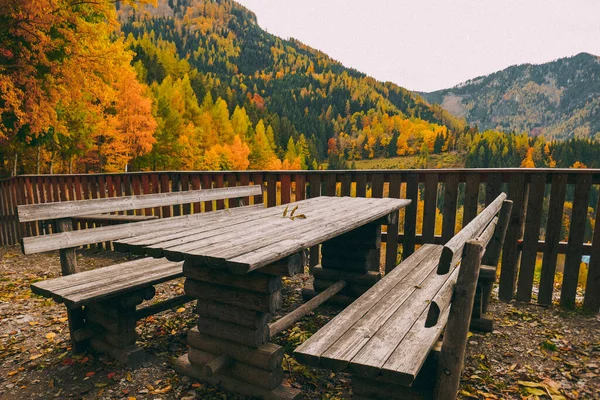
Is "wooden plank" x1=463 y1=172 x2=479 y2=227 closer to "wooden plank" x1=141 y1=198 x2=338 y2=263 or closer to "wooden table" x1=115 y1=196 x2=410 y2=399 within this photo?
"wooden table" x1=115 y1=196 x2=410 y2=399

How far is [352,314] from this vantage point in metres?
2.46

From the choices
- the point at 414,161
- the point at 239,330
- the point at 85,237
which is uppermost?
the point at 85,237

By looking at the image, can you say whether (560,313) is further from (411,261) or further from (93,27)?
(93,27)

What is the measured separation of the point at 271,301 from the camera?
252 cm

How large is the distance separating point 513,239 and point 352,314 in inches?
131

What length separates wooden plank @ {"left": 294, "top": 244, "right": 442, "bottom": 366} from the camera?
1.98 metres

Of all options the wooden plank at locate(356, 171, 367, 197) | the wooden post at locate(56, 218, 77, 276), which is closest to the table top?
the wooden post at locate(56, 218, 77, 276)

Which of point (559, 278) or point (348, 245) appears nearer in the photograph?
point (348, 245)

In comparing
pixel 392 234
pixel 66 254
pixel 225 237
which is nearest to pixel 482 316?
pixel 392 234

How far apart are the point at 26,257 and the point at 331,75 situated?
14494 centimetres

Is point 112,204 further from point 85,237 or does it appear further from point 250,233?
point 250,233

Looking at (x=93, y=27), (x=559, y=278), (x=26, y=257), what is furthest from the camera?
(x=93, y=27)

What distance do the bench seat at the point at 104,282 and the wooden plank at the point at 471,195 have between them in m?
3.68

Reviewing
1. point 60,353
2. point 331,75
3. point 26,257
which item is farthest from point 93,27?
point 331,75
